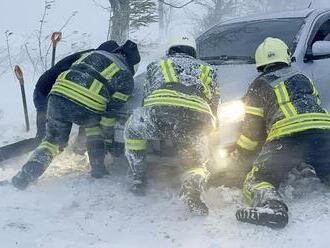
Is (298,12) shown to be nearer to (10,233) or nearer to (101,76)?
(101,76)

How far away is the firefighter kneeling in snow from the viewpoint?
14.8 ft

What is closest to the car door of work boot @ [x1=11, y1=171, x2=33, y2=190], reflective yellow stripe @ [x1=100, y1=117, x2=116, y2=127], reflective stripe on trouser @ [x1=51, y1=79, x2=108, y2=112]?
reflective yellow stripe @ [x1=100, y1=117, x2=116, y2=127]

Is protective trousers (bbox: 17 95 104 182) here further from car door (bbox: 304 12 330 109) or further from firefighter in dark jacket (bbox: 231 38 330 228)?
car door (bbox: 304 12 330 109)

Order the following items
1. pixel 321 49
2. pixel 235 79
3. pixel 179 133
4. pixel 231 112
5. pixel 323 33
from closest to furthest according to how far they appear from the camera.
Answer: pixel 179 133, pixel 231 112, pixel 235 79, pixel 321 49, pixel 323 33

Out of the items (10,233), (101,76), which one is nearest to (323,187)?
(101,76)

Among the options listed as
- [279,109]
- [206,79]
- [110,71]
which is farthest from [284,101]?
[110,71]

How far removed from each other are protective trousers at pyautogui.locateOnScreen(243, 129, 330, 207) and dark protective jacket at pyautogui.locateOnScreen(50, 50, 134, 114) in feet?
5.27

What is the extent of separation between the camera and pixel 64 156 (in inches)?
241

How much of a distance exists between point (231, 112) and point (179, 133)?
1.94 ft

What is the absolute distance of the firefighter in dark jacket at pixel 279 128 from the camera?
434 centimetres

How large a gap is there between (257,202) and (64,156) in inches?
109

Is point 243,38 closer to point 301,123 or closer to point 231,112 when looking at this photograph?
point 231,112

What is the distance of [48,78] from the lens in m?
5.82

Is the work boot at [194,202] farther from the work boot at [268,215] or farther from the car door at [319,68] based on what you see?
the car door at [319,68]
